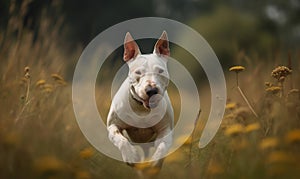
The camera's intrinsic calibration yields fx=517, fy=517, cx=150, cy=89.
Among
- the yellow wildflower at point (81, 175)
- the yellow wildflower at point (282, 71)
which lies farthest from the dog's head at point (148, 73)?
the yellow wildflower at point (81, 175)

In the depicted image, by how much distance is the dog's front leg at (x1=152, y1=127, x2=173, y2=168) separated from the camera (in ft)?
12.3

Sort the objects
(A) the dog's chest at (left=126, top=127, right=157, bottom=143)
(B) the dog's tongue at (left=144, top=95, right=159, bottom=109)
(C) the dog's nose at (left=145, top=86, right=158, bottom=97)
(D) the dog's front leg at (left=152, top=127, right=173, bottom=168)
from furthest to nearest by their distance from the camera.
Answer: (A) the dog's chest at (left=126, top=127, right=157, bottom=143)
(B) the dog's tongue at (left=144, top=95, right=159, bottom=109)
(C) the dog's nose at (left=145, top=86, right=158, bottom=97)
(D) the dog's front leg at (left=152, top=127, right=173, bottom=168)

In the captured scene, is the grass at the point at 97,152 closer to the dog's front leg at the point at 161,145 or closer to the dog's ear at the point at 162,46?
the dog's front leg at the point at 161,145

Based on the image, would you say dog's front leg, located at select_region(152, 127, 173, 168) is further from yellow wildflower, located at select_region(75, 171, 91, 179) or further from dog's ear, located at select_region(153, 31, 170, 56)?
yellow wildflower, located at select_region(75, 171, 91, 179)

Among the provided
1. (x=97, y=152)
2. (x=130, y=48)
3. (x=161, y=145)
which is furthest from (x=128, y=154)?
(x=130, y=48)

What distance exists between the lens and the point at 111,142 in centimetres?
418

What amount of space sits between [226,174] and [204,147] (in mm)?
→ 1238

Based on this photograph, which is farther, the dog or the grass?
the dog

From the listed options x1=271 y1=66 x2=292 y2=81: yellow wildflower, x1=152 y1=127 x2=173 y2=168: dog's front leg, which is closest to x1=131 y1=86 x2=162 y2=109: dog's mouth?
x1=152 y1=127 x2=173 y2=168: dog's front leg

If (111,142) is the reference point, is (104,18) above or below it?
above

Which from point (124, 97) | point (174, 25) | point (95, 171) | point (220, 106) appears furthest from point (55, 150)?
point (174, 25)

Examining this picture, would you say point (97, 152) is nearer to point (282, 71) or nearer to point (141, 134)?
point (141, 134)

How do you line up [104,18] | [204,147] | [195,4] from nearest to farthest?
[204,147] → [104,18] → [195,4]

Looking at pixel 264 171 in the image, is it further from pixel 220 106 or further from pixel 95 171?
pixel 220 106
